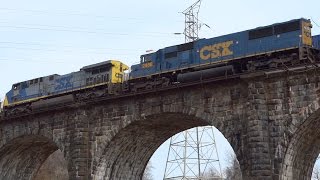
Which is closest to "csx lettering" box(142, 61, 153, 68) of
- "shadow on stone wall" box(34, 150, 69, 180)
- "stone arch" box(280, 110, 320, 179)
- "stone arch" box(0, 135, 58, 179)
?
"stone arch" box(0, 135, 58, 179)

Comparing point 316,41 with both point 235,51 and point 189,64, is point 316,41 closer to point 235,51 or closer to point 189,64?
point 235,51

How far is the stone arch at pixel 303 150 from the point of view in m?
21.0

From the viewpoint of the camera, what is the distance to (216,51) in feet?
88.5

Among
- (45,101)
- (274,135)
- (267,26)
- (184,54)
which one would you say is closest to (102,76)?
(45,101)

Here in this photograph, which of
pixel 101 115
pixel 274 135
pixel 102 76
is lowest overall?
pixel 274 135

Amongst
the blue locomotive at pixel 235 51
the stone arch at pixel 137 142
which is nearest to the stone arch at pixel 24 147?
the stone arch at pixel 137 142

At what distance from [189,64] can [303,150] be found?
8.88 metres

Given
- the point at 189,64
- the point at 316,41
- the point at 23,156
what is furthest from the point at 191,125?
the point at 23,156

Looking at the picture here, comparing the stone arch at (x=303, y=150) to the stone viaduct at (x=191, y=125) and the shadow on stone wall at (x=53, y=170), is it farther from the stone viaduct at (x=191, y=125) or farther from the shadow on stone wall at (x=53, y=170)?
the shadow on stone wall at (x=53, y=170)

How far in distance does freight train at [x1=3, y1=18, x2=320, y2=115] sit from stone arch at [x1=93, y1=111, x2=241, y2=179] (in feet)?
7.42

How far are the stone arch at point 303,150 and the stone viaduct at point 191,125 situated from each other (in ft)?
0.15

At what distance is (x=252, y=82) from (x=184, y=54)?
724 centimetres

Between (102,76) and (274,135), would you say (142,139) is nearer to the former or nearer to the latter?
(102,76)

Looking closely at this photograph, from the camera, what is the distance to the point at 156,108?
84.1ft
